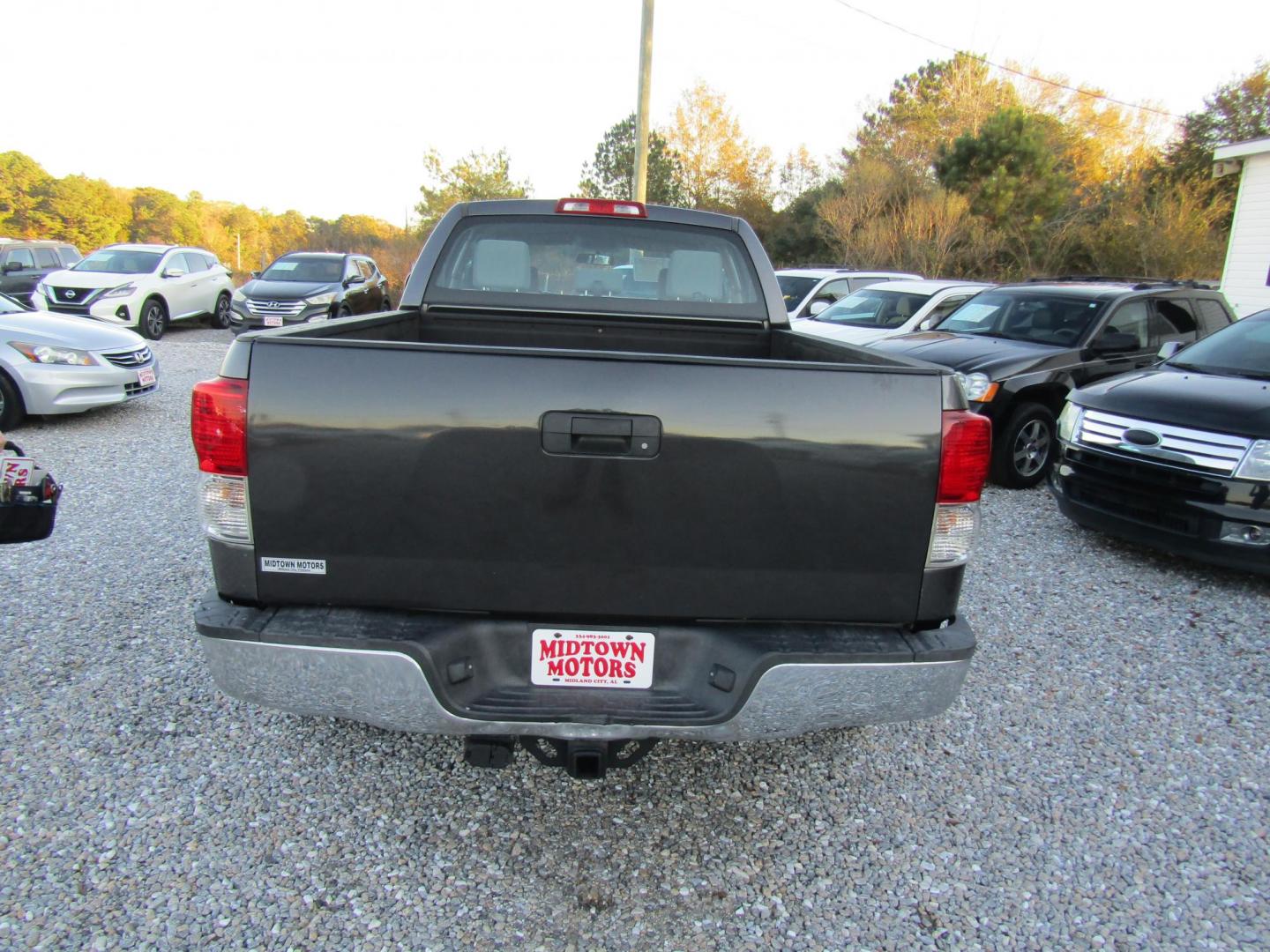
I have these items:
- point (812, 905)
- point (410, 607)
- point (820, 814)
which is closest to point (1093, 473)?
point (820, 814)

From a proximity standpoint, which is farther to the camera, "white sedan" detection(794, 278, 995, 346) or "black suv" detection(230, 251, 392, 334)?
"black suv" detection(230, 251, 392, 334)

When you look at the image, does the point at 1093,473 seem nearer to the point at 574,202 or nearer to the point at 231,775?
the point at 574,202

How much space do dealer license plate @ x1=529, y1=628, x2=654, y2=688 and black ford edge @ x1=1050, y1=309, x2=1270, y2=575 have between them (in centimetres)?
437

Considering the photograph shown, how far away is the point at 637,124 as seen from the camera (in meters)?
16.1

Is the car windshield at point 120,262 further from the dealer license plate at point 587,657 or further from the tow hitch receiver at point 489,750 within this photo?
the dealer license plate at point 587,657

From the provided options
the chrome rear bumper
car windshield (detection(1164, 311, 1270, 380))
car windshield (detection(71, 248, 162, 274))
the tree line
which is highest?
the tree line

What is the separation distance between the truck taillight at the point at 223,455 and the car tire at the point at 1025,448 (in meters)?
6.55

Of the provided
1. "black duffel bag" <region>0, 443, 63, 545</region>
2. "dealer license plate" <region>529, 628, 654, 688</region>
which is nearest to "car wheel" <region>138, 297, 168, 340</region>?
"black duffel bag" <region>0, 443, 63, 545</region>

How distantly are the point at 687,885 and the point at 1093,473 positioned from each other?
458 cm

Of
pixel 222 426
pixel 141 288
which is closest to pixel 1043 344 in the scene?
pixel 222 426

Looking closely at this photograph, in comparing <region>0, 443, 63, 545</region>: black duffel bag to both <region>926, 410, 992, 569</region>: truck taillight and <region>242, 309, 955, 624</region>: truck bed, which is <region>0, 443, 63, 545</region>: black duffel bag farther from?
<region>926, 410, 992, 569</region>: truck taillight

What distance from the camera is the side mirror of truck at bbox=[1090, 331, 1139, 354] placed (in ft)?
24.0

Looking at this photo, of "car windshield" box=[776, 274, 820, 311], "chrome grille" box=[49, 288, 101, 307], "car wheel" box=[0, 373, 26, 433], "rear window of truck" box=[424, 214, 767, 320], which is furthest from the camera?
"chrome grille" box=[49, 288, 101, 307]

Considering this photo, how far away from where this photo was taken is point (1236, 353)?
19.7ft
